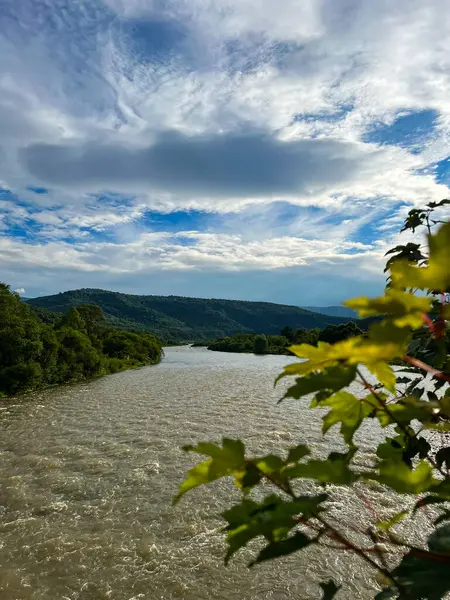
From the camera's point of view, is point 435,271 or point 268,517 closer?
point 435,271

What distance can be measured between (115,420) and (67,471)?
6023 millimetres

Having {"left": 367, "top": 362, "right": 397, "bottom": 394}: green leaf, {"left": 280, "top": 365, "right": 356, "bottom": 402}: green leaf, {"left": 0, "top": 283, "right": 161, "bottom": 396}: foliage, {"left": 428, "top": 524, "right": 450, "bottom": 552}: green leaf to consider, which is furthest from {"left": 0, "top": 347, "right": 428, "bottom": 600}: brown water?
{"left": 0, "top": 283, "right": 161, "bottom": 396}: foliage

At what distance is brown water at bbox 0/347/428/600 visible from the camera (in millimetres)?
5430

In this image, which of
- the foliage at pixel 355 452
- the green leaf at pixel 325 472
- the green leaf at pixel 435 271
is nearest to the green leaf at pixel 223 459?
the foliage at pixel 355 452

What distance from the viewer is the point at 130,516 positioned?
24.4ft

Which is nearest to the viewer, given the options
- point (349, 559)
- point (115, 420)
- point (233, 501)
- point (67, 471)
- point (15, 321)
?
point (349, 559)

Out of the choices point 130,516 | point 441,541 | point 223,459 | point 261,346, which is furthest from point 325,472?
point 261,346

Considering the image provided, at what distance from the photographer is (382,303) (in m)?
0.76

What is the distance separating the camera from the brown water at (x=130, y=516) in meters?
5.43

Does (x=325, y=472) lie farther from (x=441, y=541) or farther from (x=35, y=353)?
(x=35, y=353)

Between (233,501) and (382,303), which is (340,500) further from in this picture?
(382,303)

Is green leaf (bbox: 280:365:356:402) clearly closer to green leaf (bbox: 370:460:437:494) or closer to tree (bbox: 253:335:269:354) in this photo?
green leaf (bbox: 370:460:437:494)

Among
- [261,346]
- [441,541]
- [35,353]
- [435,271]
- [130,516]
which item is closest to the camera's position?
[435,271]

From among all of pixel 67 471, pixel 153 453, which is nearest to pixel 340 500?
pixel 153 453
